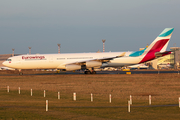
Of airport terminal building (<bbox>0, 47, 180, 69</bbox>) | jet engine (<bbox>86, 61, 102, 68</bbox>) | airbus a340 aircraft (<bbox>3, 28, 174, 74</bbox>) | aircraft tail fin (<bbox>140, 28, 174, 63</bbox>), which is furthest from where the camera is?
airport terminal building (<bbox>0, 47, 180, 69</bbox>)

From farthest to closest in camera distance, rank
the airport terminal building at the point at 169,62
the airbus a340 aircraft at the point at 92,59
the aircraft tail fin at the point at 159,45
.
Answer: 1. the airport terminal building at the point at 169,62
2. the aircraft tail fin at the point at 159,45
3. the airbus a340 aircraft at the point at 92,59

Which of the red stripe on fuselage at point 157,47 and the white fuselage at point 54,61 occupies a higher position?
the red stripe on fuselage at point 157,47

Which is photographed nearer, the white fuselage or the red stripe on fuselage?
the white fuselage

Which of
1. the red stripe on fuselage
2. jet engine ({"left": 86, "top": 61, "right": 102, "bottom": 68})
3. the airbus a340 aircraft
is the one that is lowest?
jet engine ({"left": 86, "top": 61, "right": 102, "bottom": 68})

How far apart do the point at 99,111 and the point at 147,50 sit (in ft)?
142

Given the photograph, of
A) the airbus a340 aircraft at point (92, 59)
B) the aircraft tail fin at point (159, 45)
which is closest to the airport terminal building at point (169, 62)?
the aircraft tail fin at point (159, 45)

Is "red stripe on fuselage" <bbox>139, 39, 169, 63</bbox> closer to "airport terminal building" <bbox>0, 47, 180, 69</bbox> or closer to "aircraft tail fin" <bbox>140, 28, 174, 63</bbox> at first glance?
"aircraft tail fin" <bbox>140, 28, 174, 63</bbox>

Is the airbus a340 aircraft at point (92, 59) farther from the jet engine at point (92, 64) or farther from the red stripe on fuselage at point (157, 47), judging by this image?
the jet engine at point (92, 64)

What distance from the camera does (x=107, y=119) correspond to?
14328 millimetres

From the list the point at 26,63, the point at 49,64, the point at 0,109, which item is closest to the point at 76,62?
the point at 49,64

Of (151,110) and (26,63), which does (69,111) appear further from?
(26,63)

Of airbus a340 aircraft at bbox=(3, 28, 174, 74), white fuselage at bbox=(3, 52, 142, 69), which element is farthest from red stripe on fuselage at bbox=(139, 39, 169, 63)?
white fuselage at bbox=(3, 52, 142, 69)

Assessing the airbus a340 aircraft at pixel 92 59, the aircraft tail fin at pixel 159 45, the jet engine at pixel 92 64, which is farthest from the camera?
the aircraft tail fin at pixel 159 45

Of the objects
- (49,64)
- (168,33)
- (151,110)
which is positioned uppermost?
(168,33)
